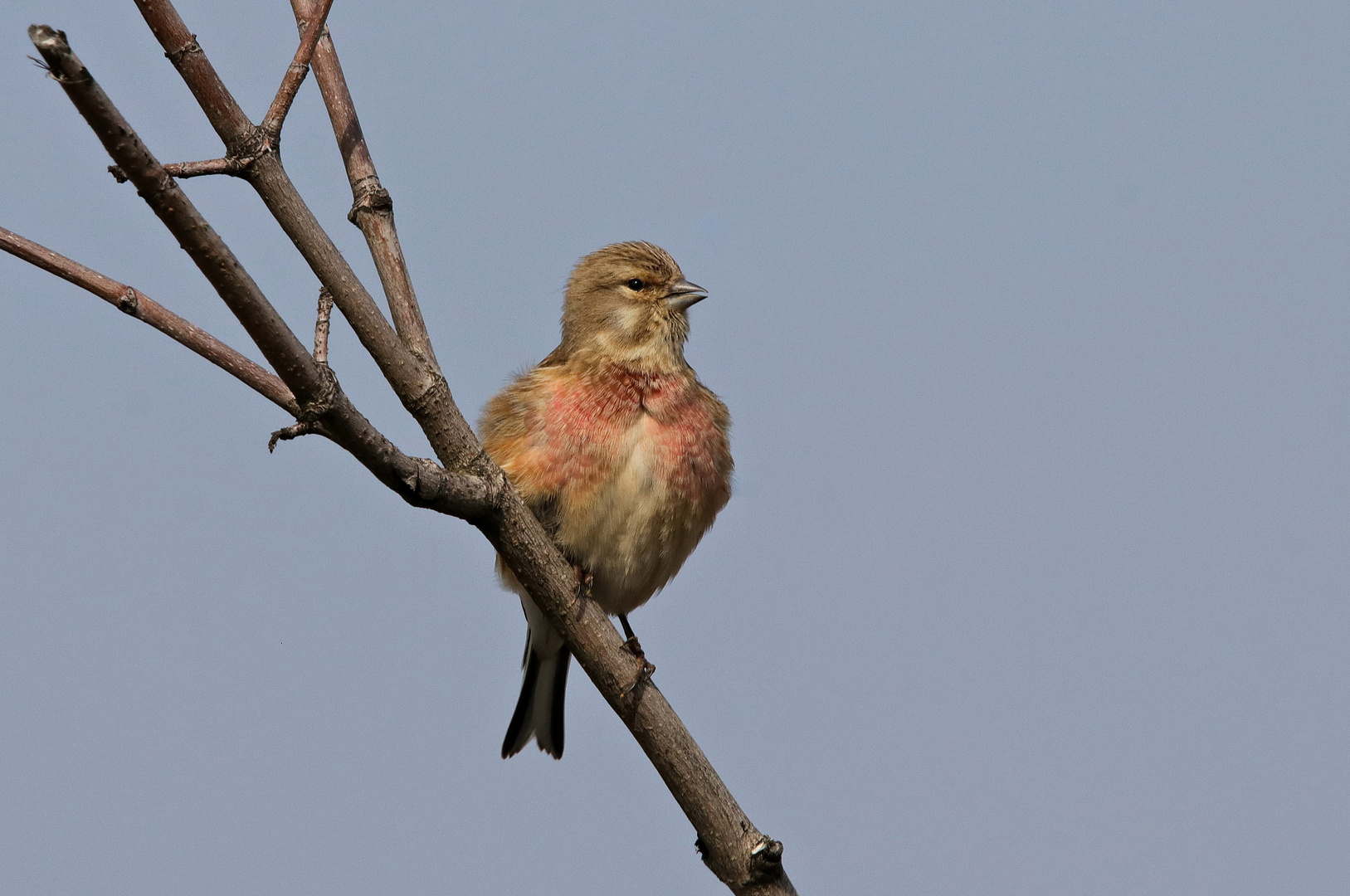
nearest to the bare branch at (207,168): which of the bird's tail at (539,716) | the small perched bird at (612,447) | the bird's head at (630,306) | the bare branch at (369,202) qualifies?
the bare branch at (369,202)

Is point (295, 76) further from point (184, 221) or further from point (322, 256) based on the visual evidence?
point (184, 221)

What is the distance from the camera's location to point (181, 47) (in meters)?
3.20

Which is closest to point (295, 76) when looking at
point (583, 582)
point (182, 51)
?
point (182, 51)

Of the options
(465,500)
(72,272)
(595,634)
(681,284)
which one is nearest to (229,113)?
(72,272)

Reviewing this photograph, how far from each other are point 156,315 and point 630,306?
3.02 m

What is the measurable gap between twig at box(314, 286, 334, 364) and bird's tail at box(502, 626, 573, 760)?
303 cm

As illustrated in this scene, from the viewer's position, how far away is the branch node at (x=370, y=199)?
14.2 ft

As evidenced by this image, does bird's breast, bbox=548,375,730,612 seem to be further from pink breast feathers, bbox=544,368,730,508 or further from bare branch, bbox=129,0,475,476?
bare branch, bbox=129,0,475,476

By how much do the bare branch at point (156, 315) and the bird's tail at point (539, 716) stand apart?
3.15 metres

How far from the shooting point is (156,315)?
3.17 meters

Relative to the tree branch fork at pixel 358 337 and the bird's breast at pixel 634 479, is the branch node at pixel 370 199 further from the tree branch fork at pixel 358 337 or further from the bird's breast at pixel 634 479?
the bird's breast at pixel 634 479

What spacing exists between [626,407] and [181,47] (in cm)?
254

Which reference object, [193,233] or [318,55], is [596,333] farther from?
[193,233]

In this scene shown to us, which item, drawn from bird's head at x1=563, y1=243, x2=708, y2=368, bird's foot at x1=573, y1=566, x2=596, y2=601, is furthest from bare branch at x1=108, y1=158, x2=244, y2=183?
bird's head at x1=563, y1=243, x2=708, y2=368
